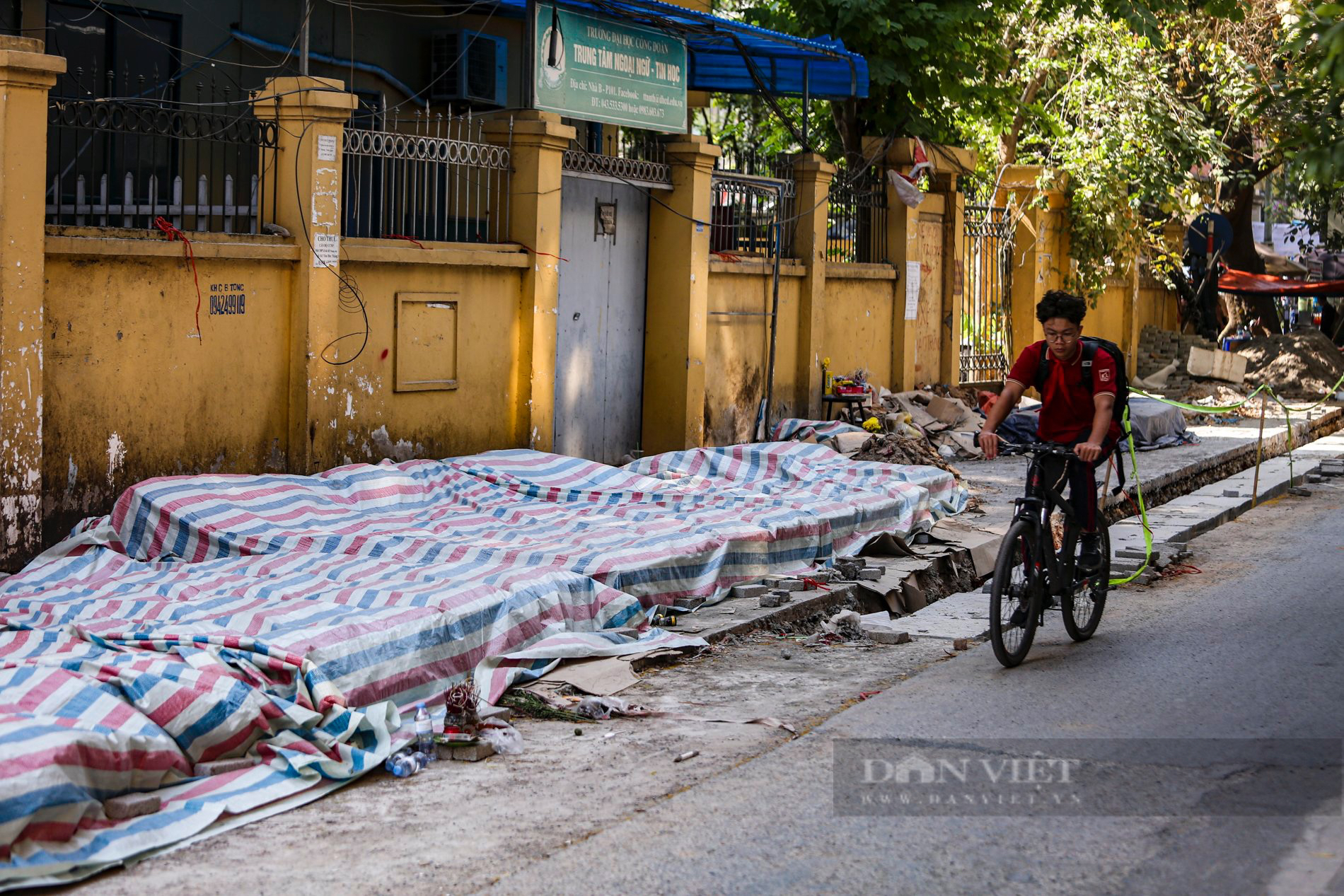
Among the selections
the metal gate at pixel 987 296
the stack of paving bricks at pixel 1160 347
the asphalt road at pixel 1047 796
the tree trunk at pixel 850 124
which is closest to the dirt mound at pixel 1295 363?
the stack of paving bricks at pixel 1160 347

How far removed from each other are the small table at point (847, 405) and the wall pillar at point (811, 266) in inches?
4.4

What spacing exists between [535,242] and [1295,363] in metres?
17.8

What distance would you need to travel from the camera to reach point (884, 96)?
15984 mm

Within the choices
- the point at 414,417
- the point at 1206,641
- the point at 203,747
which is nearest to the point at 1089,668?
the point at 1206,641

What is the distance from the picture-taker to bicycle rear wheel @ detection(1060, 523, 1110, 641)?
7.20 m

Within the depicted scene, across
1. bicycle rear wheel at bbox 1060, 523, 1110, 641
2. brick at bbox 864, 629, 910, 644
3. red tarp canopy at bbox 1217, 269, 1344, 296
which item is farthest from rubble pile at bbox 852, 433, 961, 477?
red tarp canopy at bbox 1217, 269, 1344, 296

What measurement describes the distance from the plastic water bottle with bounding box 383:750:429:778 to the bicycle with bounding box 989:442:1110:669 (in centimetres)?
267

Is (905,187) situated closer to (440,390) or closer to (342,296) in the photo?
(440,390)

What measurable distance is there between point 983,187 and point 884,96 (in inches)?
198

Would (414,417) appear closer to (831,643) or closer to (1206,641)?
(831,643)

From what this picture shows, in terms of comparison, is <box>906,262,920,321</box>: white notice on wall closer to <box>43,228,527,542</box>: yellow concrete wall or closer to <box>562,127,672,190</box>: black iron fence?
<box>562,127,672,190</box>: black iron fence

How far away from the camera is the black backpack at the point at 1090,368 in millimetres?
7023

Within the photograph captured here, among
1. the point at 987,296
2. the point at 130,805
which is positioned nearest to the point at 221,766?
the point at 130,805

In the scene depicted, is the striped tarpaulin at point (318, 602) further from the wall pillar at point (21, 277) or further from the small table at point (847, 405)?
the small table at point (847, 405)
